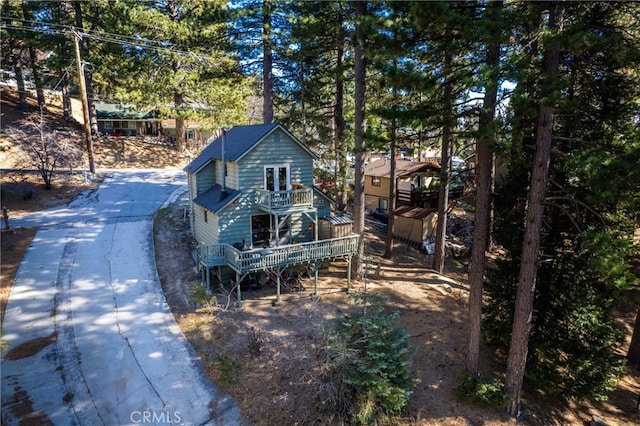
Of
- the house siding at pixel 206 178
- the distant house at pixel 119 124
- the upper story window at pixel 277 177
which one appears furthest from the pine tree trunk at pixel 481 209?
the distant house at pixel 119 124

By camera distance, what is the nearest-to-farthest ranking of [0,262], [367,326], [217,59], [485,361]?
[367,326]
[485,361]
[0,262]
[217,59]

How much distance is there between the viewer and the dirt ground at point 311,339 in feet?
33.2

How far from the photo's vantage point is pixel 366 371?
9.02 m

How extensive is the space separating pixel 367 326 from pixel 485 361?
5673 mm

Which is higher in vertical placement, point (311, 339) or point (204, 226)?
point (204, 226)

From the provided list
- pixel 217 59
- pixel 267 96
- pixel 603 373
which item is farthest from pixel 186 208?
pixel 603 373

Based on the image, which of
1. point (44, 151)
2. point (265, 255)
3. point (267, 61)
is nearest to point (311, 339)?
point (265, 255)

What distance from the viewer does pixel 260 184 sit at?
52.3 ft

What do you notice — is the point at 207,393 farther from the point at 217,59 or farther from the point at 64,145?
the point at 64,145

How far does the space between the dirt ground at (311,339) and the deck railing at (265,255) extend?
1297mm

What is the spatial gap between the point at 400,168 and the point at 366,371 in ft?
69.0

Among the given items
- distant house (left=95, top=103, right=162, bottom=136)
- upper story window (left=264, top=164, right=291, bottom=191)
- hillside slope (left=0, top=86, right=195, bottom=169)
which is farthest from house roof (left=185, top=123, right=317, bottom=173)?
distant house (left=95, top=103, right=162, bottom=136)

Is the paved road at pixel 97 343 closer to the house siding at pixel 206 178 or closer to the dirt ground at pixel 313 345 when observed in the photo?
the dirt ground at pixel 313 345

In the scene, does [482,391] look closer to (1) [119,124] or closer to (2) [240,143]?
(2) [240,143]
